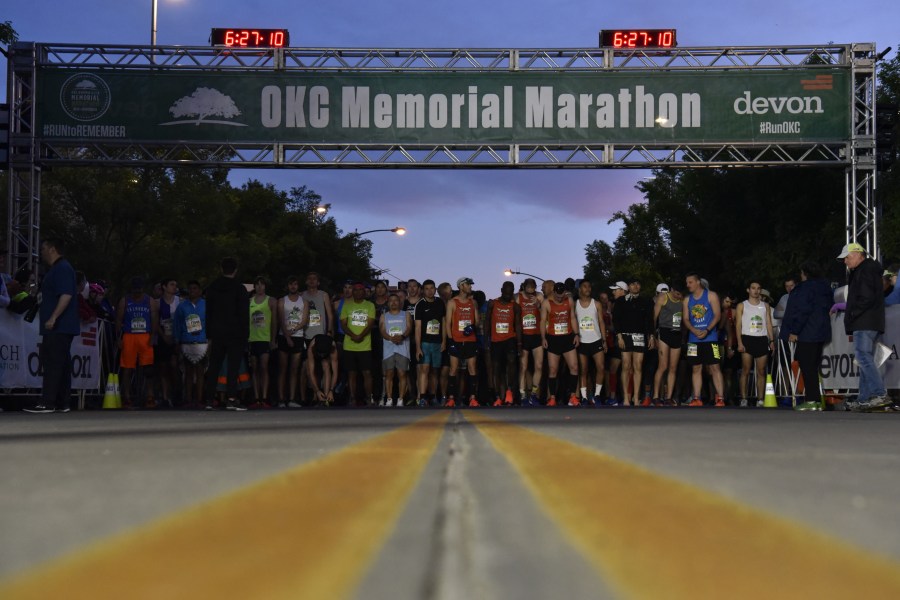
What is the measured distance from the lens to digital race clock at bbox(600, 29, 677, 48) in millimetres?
24641

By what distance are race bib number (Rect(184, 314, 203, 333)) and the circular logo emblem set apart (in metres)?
9.00

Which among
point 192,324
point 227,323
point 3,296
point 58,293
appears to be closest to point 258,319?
point 192,324

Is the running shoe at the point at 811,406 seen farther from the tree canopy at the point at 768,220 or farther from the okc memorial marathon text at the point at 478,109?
the tree canopy at the point at 768,220

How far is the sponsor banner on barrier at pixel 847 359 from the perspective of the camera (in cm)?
1405

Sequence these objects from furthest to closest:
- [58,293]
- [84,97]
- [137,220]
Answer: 1. [137,220]
2. [84,97]
3. [58,293]

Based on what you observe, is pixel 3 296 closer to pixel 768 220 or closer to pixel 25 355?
pixel 25 355

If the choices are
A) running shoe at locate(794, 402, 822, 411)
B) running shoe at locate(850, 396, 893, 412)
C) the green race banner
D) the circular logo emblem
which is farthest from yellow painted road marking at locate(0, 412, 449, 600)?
the circular logo emblem

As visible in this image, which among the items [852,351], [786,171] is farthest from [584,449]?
[786,171]

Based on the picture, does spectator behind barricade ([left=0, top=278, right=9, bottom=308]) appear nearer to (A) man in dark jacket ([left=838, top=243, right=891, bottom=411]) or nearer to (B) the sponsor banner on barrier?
(A) man in dark jacket ([left=838, top=243, right=891, bottom=411])

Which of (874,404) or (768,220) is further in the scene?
(768,220)

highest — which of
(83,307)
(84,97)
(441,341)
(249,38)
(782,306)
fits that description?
(249,38)

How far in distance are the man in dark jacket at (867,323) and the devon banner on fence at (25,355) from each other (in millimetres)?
9742

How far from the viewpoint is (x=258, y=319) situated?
1728 centimetres

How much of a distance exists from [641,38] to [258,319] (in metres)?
11.9
